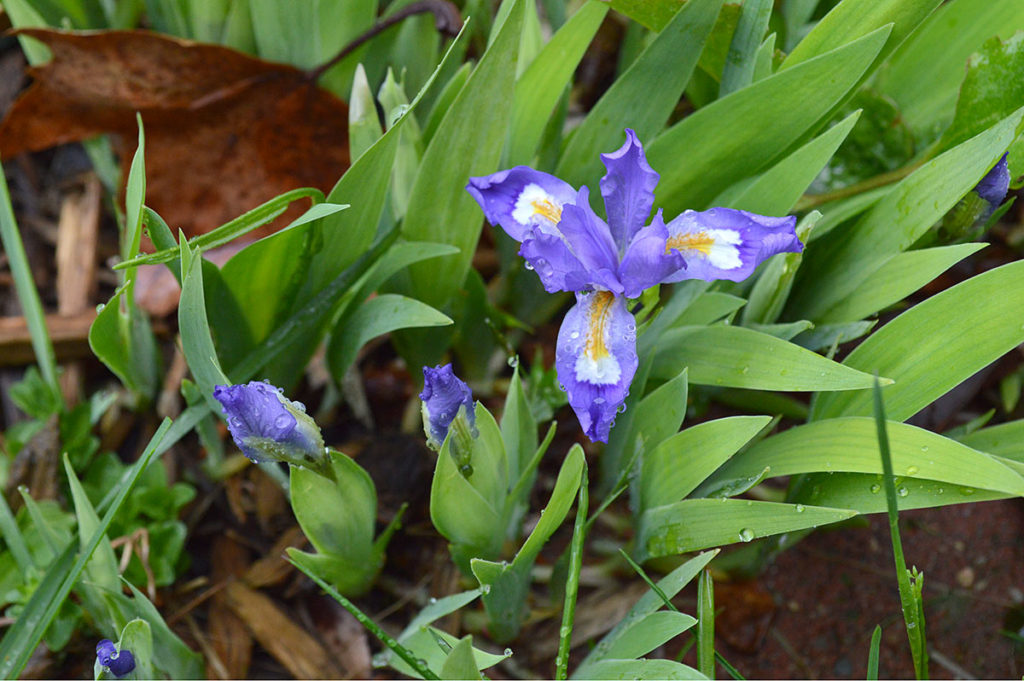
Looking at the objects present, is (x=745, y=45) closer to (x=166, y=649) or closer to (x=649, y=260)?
(x=649, y=260)

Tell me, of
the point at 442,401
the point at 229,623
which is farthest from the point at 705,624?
the point at 229,623

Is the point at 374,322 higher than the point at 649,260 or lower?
lower

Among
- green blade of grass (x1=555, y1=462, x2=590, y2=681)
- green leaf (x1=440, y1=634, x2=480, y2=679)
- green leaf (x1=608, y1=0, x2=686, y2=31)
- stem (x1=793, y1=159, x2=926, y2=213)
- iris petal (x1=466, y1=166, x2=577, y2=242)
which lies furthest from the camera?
stem (x1=793, y1=159, x2=926, y2=213)

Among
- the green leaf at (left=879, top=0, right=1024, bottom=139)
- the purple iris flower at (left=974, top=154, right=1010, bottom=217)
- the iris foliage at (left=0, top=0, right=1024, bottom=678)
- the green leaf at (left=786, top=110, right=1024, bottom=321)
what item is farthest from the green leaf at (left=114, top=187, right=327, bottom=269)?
the green leaf at (left=879, top=0, right=1024, bottom=139)

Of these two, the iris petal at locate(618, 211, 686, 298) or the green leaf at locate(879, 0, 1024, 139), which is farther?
the green leaf at locate(879, 0, 1024, 139)

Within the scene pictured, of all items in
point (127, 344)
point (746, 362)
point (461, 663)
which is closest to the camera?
point (461, 663)

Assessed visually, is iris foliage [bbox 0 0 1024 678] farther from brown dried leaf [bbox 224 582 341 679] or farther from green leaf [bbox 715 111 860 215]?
brown dried leaf [bbox 224 582 341 679]

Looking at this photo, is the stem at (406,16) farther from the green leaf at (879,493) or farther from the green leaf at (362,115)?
the green leaf at (879,493)

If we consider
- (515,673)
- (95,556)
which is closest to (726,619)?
(515,673)
